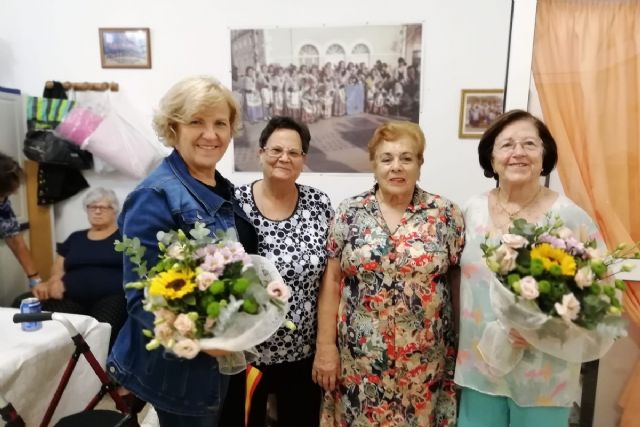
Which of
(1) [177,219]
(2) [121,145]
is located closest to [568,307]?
(1) [177,219]

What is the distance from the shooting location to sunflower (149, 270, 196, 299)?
974 mm

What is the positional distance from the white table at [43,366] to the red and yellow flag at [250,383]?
2.62 feet

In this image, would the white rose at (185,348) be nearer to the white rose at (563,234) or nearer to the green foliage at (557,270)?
the green foliage at (557,270)

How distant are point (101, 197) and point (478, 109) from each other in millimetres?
2307

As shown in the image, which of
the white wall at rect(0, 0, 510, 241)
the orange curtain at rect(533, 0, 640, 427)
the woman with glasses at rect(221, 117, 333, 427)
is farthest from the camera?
the white wall at rect(0, 0, 510, 241)

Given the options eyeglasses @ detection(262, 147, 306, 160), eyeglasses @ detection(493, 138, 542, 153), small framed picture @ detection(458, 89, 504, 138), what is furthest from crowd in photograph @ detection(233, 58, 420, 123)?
eyeglasses @ detection(493, 138, 542, 153)

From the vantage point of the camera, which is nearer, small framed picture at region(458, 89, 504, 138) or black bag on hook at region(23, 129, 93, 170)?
small framed picture at region(458, 89, 504, 138)

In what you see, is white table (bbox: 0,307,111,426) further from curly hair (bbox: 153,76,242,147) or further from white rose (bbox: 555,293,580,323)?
white rose (bbox: 555,293,580,323)

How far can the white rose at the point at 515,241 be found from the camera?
3.72ft

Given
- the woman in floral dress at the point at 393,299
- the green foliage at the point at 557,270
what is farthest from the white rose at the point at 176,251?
the green foliage at the point at 557,270

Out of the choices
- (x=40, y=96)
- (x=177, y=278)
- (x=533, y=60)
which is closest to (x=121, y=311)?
(x=40, y=96)

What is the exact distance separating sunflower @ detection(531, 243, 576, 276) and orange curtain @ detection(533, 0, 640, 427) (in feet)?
2.90

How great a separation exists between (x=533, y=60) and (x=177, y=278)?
5.46 feet

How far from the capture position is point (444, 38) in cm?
248
